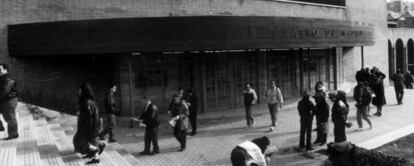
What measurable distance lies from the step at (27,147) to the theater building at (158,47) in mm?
4960

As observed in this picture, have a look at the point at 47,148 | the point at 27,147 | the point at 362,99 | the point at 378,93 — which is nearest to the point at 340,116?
the point at 362,99

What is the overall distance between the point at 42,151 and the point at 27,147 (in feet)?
1.02

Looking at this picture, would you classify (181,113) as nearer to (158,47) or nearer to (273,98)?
(273,98)

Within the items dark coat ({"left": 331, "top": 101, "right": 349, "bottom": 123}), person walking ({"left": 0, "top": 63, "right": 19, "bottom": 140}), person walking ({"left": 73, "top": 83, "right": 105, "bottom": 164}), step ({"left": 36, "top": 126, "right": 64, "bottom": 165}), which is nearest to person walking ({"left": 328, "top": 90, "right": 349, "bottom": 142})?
dark coat ({"left": 331, "top": 101, "right": 349, "bottom": 123})

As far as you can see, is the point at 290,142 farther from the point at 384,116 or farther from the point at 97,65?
the point at 97,65

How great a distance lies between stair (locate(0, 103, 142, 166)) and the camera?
6.83m

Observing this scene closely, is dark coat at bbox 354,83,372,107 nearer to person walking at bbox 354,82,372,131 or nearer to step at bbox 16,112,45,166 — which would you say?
person walking at bbox 354,82,372,131

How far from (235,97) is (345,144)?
14938 millimetres

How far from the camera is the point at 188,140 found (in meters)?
11.8

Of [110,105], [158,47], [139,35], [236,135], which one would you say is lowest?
[236,135]

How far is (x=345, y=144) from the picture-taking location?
3922mm

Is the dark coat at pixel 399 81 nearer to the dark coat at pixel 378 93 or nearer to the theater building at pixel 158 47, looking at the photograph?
the dark coat at pixel 378 93

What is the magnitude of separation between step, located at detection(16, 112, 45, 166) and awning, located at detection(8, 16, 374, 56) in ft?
14.9

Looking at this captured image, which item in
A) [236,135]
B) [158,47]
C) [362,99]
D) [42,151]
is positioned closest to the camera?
[42,151]
